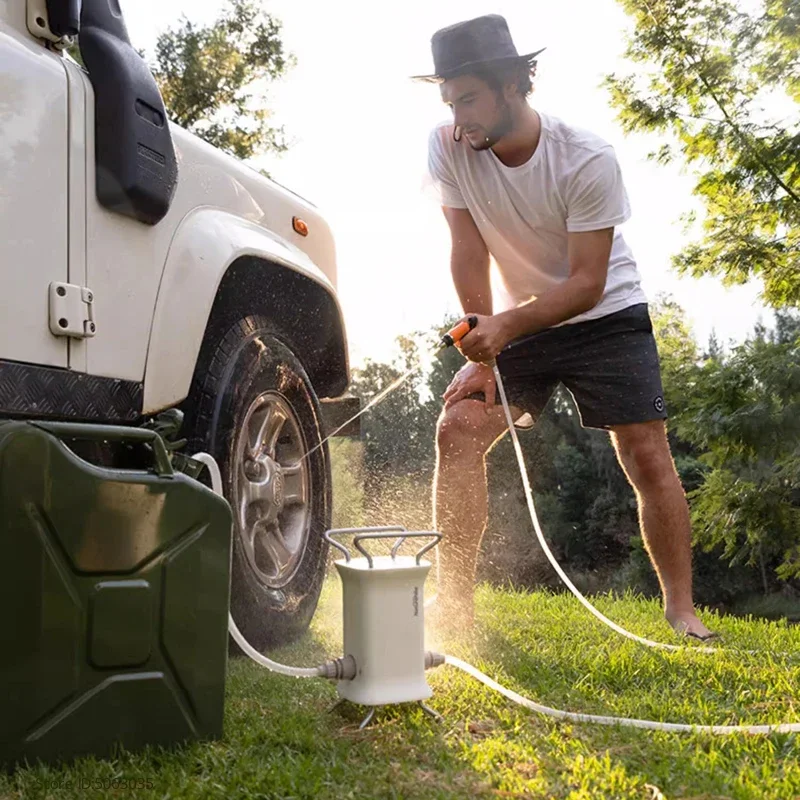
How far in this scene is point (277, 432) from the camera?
11.4 feet

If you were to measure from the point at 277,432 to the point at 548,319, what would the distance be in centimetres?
104

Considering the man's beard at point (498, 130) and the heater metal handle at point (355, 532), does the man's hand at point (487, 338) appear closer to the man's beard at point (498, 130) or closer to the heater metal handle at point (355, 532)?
the man's beard at point (498, 130)

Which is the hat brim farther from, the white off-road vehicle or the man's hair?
the white off-road vehicle

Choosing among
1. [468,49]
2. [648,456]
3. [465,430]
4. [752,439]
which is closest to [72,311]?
[465,430]

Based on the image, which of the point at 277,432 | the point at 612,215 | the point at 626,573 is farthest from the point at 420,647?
the point at 626,573

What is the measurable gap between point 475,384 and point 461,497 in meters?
0.44

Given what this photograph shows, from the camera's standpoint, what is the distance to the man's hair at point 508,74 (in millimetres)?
3598

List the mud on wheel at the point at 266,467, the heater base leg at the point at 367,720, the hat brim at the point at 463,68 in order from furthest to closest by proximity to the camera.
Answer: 1. the hat brim at the point at 463,68
2. the mud on wheel at the point at 266,467
3. the heater base leg at the point at 367,720

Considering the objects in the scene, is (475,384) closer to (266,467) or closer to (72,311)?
(266,467)

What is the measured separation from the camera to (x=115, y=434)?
2123 mm

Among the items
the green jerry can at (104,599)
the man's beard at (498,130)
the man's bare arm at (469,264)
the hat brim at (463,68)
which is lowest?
the green jerry can at (104,599)

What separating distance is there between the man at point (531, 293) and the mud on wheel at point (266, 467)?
514 mm

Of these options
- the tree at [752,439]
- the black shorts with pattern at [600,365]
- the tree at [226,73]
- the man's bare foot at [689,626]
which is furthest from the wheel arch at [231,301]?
the tree at [226,73]

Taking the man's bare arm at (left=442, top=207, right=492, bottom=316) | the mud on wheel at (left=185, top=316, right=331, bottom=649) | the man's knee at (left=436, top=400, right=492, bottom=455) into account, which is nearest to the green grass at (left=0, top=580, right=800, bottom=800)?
the mud on wheel at (left=185, top=316, right=331, bottom=649)
